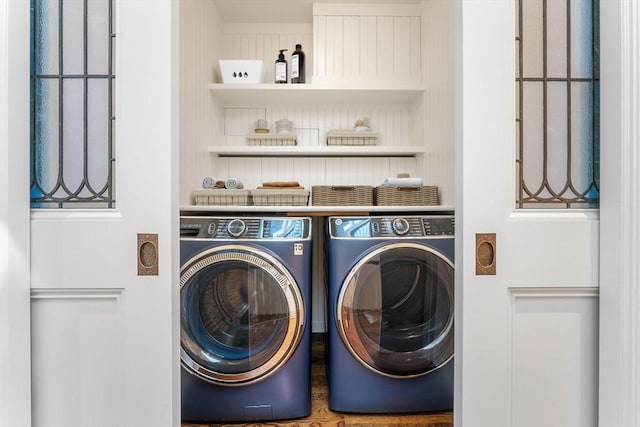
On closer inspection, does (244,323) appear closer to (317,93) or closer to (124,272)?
(124,272)

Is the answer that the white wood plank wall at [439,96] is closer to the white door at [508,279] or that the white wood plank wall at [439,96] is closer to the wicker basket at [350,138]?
the wicker basket at [350,138]

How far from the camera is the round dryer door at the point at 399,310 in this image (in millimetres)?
1533

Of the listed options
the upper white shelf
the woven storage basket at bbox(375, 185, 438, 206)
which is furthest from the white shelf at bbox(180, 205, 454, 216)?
the upper white shelf

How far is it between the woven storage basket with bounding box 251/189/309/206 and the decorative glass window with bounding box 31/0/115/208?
111 cm

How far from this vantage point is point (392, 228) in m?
1.57

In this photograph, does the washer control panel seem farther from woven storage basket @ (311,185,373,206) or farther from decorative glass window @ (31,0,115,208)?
decorative glass window @ (31,0,115,208)

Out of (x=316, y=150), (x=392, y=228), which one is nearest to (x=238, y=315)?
(x=392, y=228)

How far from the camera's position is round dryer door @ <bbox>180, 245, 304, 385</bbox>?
4.86ft

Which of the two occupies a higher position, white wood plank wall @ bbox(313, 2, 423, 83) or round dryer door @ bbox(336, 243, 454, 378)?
white wood plank wall @ bbox(313, 2, 423, 83)

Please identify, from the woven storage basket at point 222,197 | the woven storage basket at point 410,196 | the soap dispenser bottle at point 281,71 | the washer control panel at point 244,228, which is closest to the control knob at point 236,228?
the washer control panel at point 244,228
